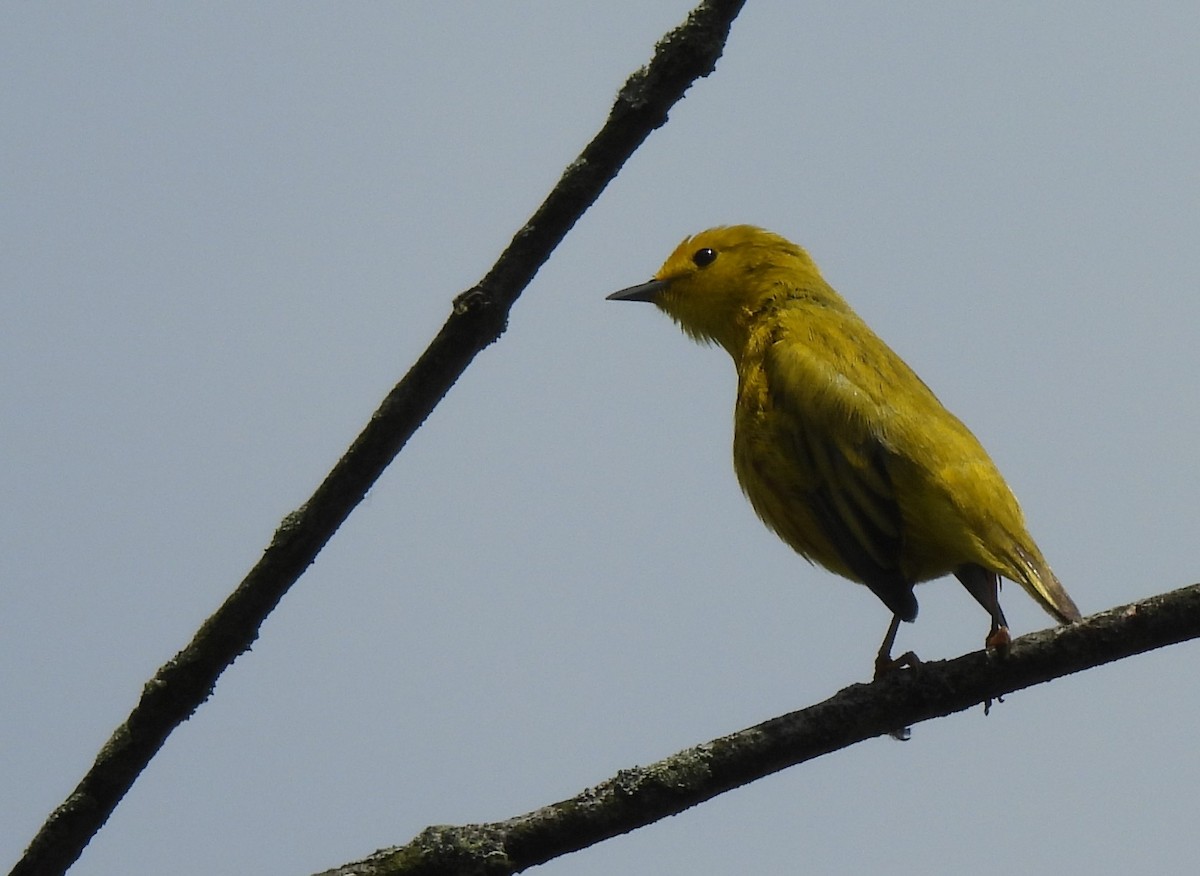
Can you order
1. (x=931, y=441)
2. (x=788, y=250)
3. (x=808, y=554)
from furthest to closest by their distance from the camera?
(x=788, y=250) < (x=808, y=554) < (x=931, y=441)

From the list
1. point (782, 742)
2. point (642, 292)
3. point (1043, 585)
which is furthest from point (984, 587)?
point (642, 292)

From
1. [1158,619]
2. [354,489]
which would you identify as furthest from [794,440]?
[354,489]

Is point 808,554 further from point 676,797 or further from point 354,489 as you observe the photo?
point 354,489

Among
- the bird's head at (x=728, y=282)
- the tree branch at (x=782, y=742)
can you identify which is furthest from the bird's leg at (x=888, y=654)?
the bird's head at (x=728, y=282)

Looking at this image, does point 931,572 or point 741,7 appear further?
point 931,572

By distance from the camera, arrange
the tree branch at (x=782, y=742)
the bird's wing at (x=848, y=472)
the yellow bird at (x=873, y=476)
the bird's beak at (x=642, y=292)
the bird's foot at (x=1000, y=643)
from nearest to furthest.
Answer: the tree branch at (x=782, y=742)
the bird's foot at (x=1000, y=643)
the yellow bird at (x=873, y=476)
the bird's wing at (x=848, y=472)
the bird's beak at (x=642, y=292)

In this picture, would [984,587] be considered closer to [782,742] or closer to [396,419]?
[782,742]

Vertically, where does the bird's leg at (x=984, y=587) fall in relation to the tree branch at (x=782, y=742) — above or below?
above

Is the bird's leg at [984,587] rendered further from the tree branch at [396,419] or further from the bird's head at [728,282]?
the tree branch at [396,419]
